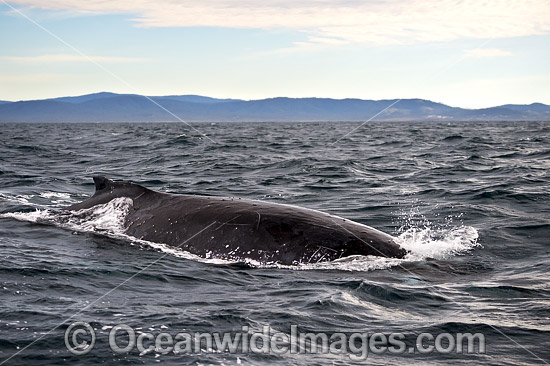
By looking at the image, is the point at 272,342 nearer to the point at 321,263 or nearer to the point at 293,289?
the point at 293,289

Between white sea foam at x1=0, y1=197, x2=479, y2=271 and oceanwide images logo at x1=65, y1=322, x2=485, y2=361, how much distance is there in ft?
7.57

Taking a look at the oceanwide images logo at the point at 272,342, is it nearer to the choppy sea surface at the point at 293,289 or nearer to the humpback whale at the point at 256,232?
the choppy sea surface at the point at 293,289

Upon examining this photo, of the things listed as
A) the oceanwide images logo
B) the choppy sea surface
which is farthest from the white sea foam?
the oceanwide images logo

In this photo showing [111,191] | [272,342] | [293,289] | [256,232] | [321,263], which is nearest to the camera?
[272,342]

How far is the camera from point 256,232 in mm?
8508

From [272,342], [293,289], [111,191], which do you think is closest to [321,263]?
[293,289]

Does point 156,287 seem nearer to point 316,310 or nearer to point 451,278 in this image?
point 316,310

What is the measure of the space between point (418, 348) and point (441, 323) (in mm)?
751

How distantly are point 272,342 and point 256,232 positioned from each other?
310 cm

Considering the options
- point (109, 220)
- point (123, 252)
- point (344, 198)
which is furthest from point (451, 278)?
point (344, 198)

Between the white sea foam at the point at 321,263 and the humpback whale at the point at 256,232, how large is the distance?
11cm

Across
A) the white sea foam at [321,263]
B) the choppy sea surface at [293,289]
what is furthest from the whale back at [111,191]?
the choppy sea surface at [293,289]

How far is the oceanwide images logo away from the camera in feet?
17.3

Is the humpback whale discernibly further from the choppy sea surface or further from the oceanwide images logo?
the oceanwide images logo
